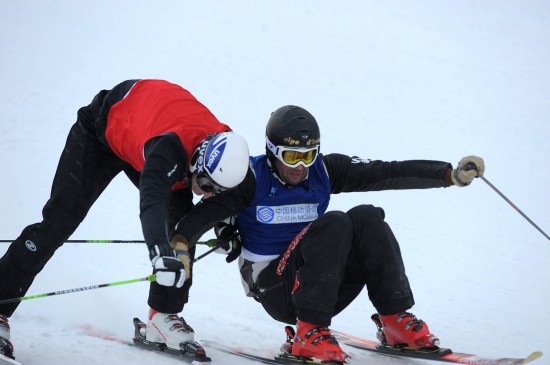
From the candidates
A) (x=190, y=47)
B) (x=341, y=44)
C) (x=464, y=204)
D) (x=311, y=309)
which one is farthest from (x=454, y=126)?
(x=311, y=309)

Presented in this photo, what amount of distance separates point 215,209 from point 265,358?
849mm

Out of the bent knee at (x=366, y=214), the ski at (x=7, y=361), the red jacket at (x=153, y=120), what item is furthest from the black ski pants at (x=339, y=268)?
the ski at (x=7, y=361)

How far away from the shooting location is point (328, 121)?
430 inches

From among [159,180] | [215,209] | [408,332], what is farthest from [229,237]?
[408,332]

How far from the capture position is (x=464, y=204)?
8258 mm

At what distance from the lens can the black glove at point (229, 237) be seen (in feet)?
14.4

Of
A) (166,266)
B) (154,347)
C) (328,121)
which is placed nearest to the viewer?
(166,266)

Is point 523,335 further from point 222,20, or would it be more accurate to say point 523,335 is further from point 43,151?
point 222,20

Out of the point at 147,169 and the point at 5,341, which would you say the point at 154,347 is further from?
the point at 147,169

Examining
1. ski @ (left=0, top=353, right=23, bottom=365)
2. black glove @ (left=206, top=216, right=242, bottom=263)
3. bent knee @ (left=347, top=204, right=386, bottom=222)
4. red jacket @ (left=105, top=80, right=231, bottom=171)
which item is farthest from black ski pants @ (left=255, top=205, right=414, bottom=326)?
ski @ (left=0, top=353, right=23, bottom=365)

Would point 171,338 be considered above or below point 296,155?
below

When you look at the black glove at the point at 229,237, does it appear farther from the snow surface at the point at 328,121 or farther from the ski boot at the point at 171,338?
the snow surface at the point at 328,121

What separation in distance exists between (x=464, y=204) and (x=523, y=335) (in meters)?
3.28

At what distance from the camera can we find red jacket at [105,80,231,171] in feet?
13.8
